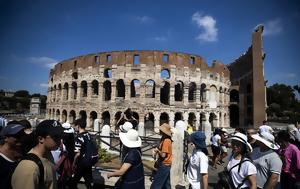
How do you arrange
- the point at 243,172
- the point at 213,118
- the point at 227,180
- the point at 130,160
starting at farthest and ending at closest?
the point at 213,118, the point at 227,180, the point at 130,160, the point at 243,172

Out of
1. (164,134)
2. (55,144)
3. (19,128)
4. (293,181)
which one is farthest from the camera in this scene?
(164,134)

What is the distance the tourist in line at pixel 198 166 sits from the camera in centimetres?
370

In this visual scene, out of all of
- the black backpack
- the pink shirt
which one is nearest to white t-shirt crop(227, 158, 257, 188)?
the pink shirt

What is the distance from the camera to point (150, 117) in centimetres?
2939

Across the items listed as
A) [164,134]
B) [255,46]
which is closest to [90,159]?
[164,134]

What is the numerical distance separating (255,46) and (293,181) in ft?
103

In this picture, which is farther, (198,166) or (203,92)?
(203,92)

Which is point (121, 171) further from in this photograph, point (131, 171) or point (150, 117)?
point (150, 117)

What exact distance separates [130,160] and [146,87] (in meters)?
24.2

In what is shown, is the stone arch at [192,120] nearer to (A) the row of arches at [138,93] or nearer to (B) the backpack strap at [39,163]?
(A) the row of arches at [138,93]

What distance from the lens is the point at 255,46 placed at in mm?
32188

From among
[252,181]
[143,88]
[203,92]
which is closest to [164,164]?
[252,181]

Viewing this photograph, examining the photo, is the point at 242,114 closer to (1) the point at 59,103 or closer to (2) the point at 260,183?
(1) the point at 59,103

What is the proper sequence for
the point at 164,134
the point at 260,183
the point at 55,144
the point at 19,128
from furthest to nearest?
the point at 164,134, the point at 260,183, the point at 19,128, the point at 55,144
